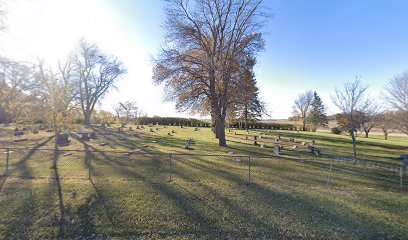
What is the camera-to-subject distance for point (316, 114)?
172ft

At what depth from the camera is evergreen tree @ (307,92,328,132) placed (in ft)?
171

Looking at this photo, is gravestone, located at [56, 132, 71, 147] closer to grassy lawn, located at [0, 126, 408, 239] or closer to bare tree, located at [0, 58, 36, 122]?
bare tree, located at [0, 58, 36, 122]

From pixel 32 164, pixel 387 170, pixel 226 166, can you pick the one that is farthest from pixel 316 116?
pixel 32 164

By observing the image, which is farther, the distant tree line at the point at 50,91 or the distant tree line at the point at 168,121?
the distant tree line at the point at 168,121


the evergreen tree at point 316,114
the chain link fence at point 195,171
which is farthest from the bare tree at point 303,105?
the chain link fence at point 195,171

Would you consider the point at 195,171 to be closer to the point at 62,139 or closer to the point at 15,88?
the point at 62,139

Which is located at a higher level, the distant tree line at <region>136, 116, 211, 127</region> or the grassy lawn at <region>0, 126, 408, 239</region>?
the distant tree line at <region>136, 116, 211, 127</region>

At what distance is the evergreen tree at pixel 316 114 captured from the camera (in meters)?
Answer: 52.1

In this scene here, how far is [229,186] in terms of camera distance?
20.7ft

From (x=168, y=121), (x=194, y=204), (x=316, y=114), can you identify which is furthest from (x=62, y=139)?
(x=316, y=114)

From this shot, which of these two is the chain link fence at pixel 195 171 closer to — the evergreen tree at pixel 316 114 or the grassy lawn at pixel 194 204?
the grassy lawn at pixel 194 204

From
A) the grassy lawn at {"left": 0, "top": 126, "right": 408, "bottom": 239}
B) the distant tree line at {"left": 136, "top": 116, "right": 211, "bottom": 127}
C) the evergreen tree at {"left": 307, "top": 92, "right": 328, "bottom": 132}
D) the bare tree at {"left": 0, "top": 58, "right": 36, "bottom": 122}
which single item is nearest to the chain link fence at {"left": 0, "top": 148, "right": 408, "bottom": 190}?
the grassy lawn at {"left": 0, "top": 126, "right": 408, "bottom": 239}

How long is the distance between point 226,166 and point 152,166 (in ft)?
12.8

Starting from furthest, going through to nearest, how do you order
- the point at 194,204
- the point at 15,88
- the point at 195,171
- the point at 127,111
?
the point at 127,111, the point at 15,88, the point at 195,171, the point at 194,204
